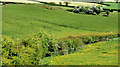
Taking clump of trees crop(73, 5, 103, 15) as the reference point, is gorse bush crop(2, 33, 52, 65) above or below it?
above

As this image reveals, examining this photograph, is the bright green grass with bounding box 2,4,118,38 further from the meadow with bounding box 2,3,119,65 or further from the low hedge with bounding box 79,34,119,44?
the low hedge with bounding box 79,34,119,44

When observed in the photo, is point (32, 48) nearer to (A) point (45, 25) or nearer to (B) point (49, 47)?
(B) point (49, 47)

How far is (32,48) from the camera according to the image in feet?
92.6

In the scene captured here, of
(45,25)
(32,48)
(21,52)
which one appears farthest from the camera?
(45,25)

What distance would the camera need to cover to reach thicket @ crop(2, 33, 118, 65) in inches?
994

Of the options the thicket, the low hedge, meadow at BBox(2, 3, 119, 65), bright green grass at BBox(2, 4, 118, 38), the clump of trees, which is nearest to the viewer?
the thicket

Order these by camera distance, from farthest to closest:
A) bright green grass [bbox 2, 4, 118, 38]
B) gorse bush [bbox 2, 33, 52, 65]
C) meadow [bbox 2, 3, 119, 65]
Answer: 1. bright green grass [bbox 2, 4, 118, 38]
2. meadow [bbox 2, 3, 119, 65]
3. gorse bush [bbox 2, 33, 52, 65]

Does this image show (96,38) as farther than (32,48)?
Yes

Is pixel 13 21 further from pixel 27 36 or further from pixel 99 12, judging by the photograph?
pixel 99 12

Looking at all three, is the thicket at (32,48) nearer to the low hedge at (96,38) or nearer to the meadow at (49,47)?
the meadow at (49,47)

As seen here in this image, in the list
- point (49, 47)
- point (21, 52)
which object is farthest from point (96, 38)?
point (21, 52)

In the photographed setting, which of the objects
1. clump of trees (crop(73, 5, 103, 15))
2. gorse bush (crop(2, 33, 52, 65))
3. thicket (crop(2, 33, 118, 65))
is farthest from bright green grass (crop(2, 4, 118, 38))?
clump of trees (crop(73, 5, 103, 15))

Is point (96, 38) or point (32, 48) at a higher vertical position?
point (32, 48)

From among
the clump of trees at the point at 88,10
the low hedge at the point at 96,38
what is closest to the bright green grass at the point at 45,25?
the low hedge at the point at 96,38
